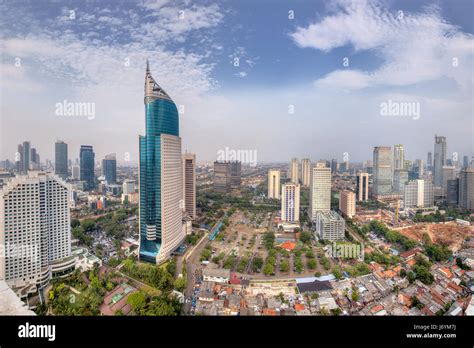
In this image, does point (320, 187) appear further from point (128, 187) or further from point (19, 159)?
point (19, 159)

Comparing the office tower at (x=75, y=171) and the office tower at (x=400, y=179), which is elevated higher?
the office tower at (x=75, y=171)

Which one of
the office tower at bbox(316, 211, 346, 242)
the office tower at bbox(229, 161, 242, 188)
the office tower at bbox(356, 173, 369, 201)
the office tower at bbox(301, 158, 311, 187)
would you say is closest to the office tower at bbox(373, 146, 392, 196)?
the office tower at bbox(356, 173, 369, 201)

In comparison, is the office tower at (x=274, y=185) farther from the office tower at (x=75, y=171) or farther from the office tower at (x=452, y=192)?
the office tower at (x=75, y=171)

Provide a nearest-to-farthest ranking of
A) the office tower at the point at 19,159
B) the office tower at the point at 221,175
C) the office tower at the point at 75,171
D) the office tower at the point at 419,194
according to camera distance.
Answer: the office tower at the point at 19,159
the office tower at the point at 75,171
the office tower at the point at 419,194
the office tower at the point at 221,175

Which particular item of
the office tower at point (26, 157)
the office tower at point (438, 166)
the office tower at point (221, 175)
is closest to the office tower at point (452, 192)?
the office tower at point (438, 166)

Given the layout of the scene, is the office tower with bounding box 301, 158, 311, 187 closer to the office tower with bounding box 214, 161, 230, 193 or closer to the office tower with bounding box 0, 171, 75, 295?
the office tower with bounding box 214, 161, 230, 193

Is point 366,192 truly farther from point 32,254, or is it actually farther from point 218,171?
point 32,254
